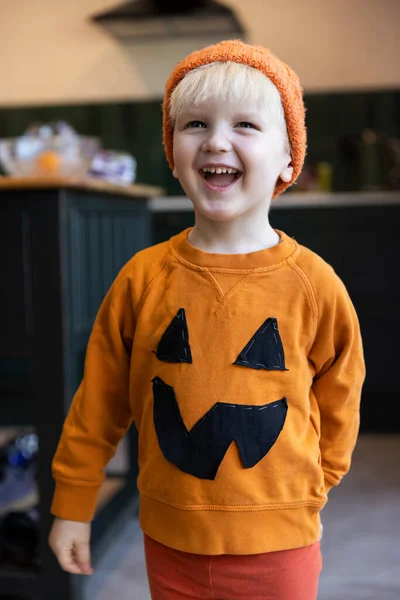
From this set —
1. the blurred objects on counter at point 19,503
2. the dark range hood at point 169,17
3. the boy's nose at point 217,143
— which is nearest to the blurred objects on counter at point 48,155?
the blurred objects on counter at point 19,503

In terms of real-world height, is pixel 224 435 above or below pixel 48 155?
below

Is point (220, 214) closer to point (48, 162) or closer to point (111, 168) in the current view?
point (48, 162)

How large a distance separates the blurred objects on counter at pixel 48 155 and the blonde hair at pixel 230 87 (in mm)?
988

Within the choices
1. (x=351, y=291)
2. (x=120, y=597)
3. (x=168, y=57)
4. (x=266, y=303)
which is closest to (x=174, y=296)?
(x=266, y=303)

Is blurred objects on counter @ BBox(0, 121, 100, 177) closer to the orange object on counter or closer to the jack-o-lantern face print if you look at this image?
the orange object on counter

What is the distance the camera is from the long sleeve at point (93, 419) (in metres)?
0.90

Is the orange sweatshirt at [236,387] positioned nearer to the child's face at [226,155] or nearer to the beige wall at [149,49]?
the child's face at [226,155]

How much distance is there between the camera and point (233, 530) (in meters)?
0.80

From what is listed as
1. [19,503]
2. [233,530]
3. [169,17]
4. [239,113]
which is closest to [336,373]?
[233,530]

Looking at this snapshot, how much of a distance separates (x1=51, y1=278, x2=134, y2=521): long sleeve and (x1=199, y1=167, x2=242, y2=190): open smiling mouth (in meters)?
0.19

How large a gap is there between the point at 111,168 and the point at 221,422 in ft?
4.20

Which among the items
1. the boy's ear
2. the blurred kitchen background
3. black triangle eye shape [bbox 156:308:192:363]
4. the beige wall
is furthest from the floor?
the beige wall

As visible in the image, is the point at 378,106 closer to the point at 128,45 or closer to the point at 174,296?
the point at 128,45

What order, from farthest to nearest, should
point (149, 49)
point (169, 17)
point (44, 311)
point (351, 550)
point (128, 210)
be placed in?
1. point (149, 49)
2. point (169, 17)
3. point (128, 210)
4. point (351, 550)
5. point (44, 311)
